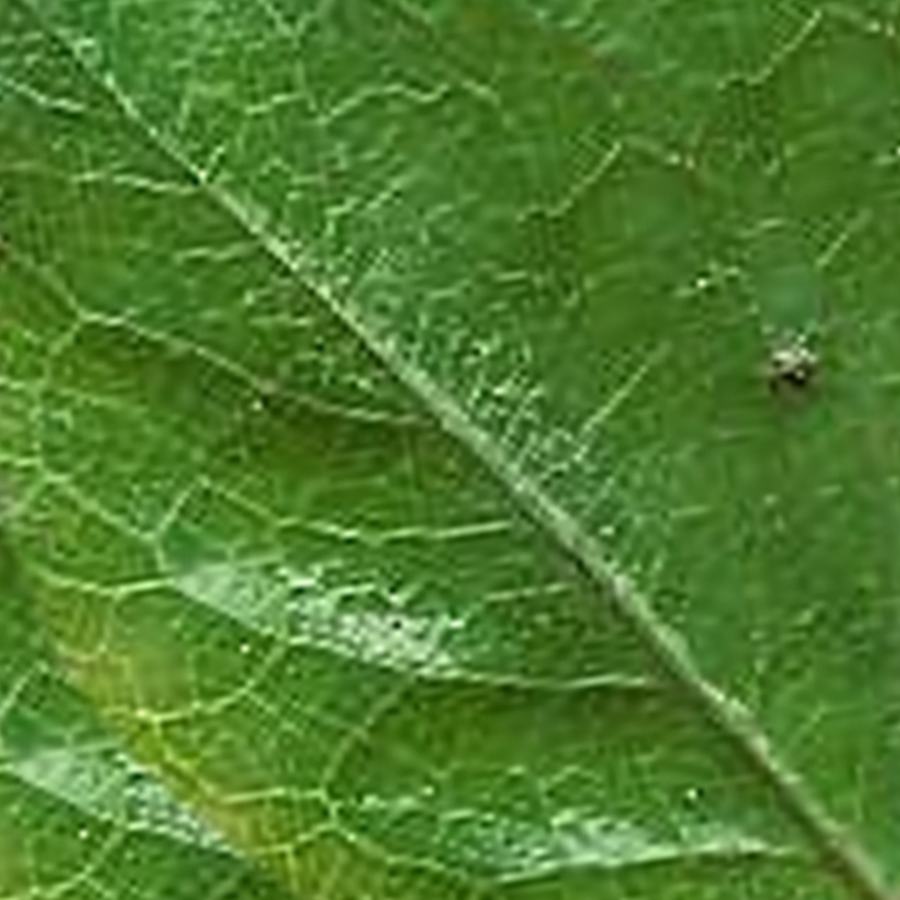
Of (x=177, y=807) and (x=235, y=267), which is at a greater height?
(x=235, y=267)

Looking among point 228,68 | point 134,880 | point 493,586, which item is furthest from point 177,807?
point 228,68

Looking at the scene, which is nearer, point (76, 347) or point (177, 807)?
point (76, 347)

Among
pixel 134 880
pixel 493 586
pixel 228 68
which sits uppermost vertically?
pixel 228 68

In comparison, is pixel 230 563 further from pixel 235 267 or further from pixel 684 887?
pixel 684 887

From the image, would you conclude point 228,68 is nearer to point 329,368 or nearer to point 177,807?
point 329,368
